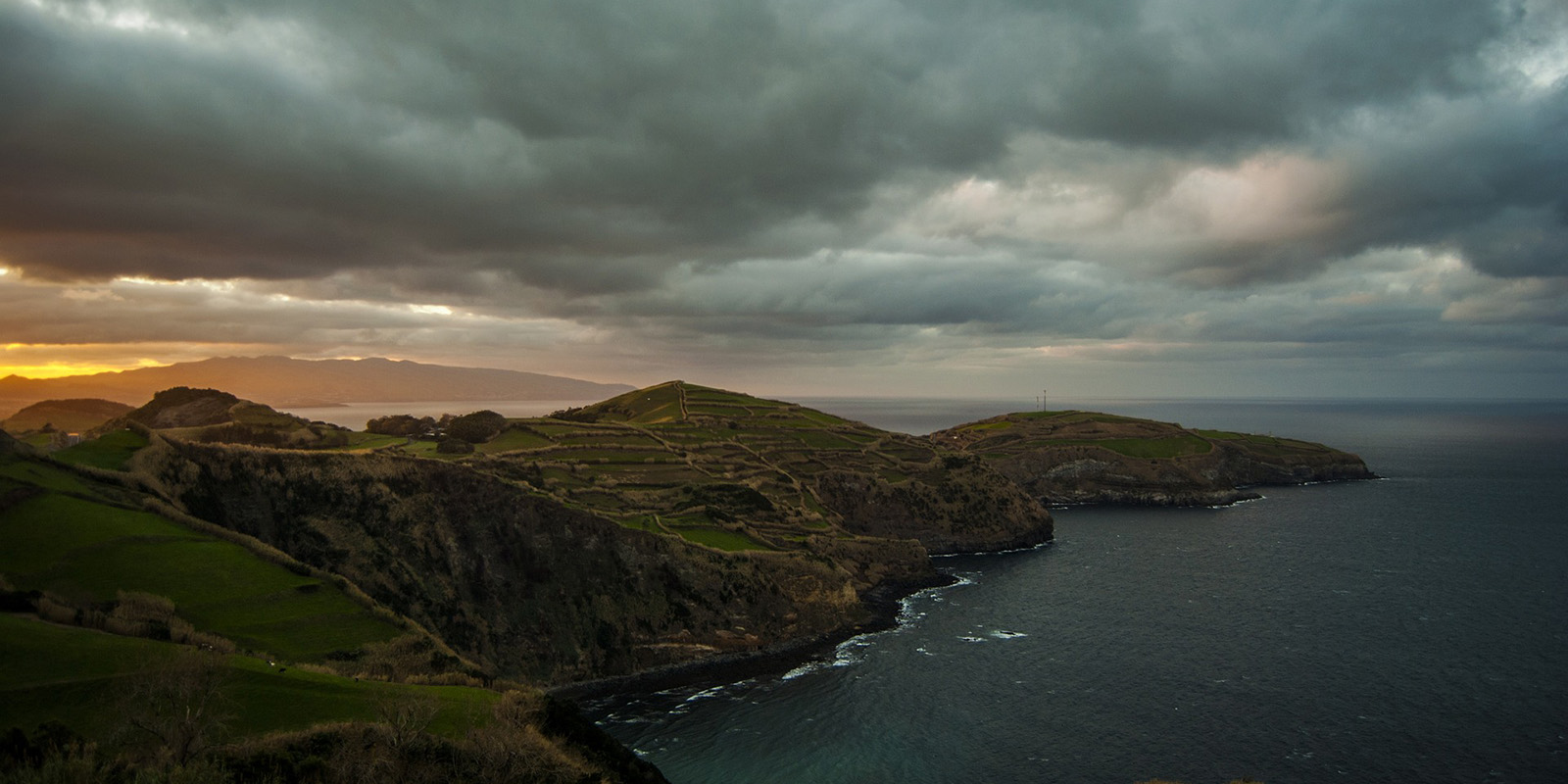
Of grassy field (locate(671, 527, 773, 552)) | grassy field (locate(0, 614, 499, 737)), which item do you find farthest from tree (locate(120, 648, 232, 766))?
grassy field (locate(671, 527, 773, 552))

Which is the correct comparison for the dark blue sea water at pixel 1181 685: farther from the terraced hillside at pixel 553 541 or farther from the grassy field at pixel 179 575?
the grassy field at pixel 179 575

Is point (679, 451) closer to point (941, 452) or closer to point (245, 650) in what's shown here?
point (941, 452)

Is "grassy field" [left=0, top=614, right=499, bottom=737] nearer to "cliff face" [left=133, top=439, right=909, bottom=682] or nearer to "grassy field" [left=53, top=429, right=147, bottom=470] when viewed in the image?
"cliff face" [left=133, top=439, right=909, bottom=682]

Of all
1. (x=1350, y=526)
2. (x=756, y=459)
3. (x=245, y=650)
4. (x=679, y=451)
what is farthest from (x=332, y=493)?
(x=1350, y=526)

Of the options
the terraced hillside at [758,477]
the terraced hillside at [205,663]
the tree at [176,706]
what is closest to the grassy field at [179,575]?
the terraced hillside at [205,663]

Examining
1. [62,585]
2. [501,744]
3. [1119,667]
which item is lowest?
[1119,667]

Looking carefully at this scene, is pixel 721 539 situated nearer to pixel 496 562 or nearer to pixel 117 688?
pixel 496 562
